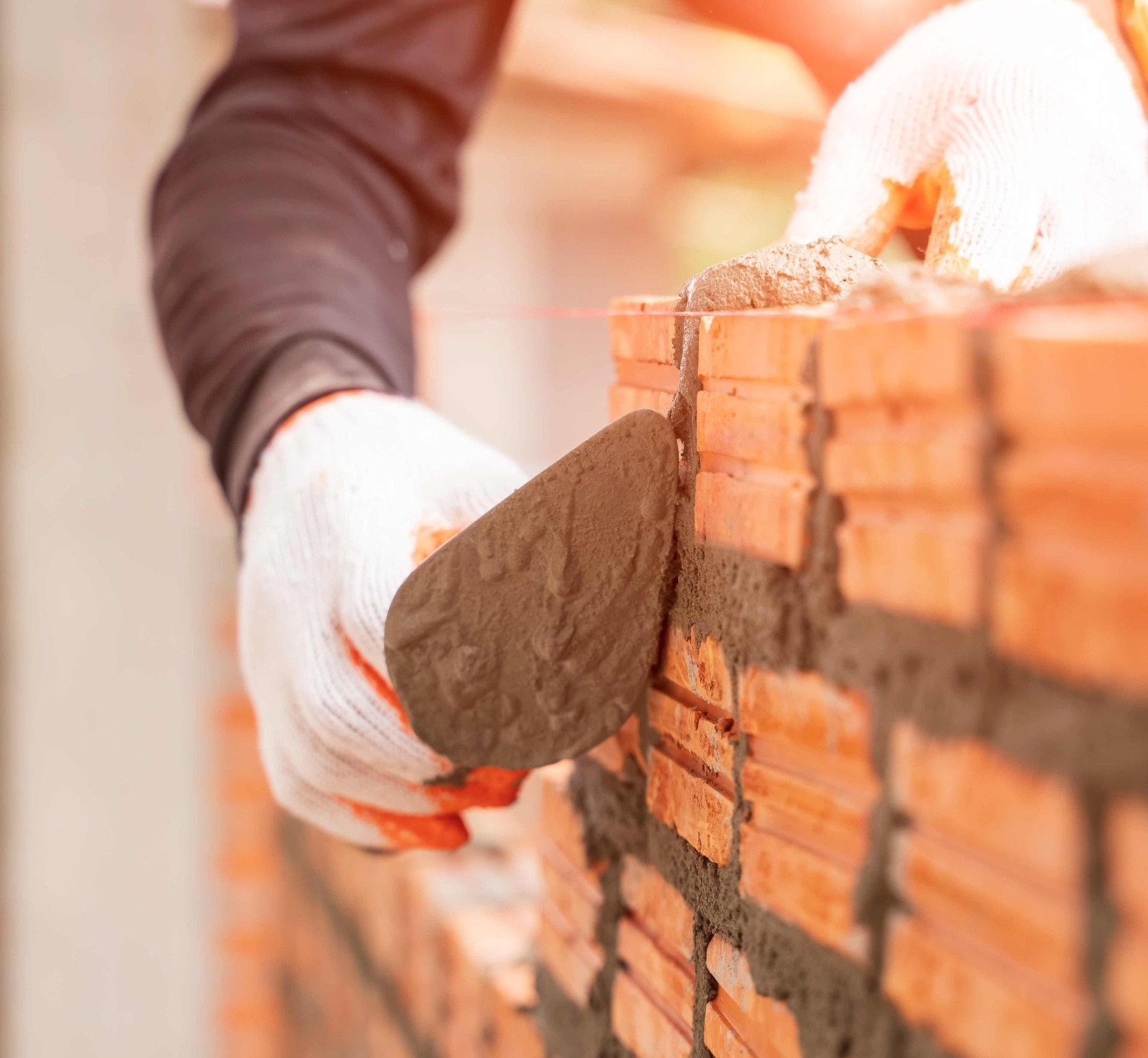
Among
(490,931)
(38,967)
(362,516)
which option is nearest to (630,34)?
(362,516)

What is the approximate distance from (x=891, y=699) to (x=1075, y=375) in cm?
17

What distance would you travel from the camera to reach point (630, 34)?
130 cm

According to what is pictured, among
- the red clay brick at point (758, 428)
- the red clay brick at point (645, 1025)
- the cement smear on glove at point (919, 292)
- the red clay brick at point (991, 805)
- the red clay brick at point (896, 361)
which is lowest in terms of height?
the red clay brick at point (645, 1025)

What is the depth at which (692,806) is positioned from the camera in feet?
2.28

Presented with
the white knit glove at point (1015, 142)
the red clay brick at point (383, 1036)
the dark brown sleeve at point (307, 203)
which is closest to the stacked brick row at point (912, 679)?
the white knit glove at point (1015, 142)

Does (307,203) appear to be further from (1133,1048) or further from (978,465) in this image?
(1133,1048)

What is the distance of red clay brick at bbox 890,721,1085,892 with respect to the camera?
0.39 metres

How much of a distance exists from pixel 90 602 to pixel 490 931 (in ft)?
4.27

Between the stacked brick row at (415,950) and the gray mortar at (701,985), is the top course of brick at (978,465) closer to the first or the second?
the gray mortar at (701,985)

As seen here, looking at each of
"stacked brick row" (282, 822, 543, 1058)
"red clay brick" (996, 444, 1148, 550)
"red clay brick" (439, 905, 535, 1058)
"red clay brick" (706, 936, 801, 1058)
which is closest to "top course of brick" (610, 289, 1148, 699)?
"red clay brick" (996, 444, 1148, 550)

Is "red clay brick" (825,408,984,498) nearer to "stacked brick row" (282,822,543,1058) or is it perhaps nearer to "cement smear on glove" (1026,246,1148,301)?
"cement smear on glove" (1026,246,1148,301)

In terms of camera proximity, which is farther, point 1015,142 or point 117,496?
point 117,496

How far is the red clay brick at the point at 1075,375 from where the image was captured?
14.1 inches

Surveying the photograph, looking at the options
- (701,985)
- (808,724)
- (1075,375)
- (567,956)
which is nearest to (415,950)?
(567,956)
